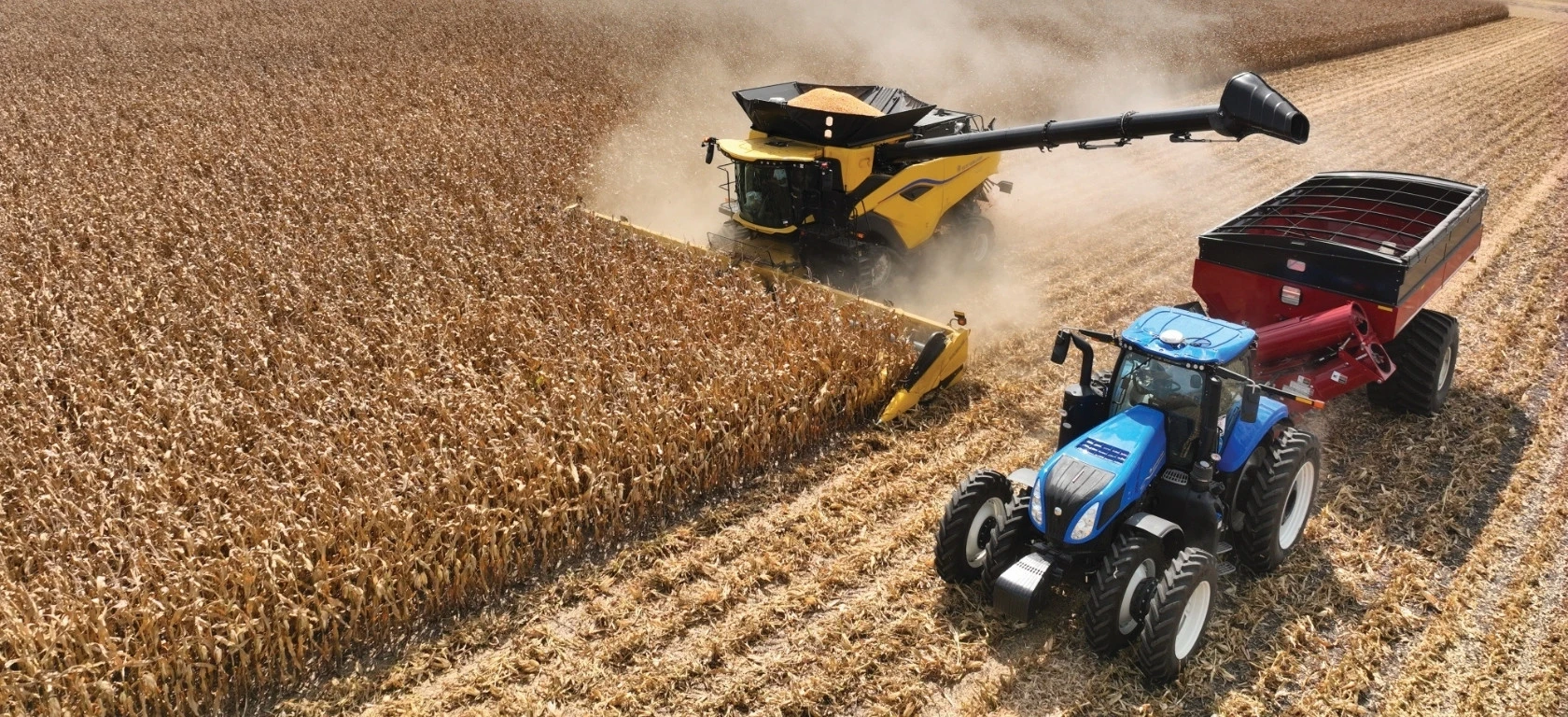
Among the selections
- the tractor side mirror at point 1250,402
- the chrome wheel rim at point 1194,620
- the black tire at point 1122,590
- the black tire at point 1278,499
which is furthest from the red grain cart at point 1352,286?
the black tire at point 1122,590

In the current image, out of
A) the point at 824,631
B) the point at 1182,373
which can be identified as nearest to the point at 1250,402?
the point at 1182,373

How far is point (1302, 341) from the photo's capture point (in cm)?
675

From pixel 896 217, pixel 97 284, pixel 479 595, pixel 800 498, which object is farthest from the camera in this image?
pixel 896 217

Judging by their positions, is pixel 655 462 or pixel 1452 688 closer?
pixel 1452 688

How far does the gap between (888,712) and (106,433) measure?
5.41 meters

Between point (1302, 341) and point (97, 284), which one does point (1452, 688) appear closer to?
point (1302, 341)

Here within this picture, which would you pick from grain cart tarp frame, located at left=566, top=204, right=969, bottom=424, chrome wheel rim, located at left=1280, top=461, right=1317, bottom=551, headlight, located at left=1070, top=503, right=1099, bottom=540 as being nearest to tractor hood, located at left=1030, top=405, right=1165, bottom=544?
headlight, located at left=1070, top=503, right=1099, bottom=540

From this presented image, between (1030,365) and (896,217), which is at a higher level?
(896,217)

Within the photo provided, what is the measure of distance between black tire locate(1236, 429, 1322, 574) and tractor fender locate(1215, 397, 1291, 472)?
0.12 meters

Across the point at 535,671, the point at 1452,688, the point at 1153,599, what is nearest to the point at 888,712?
the point at 1153,599

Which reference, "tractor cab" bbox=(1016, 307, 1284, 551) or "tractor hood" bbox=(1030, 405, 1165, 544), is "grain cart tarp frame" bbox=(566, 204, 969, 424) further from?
"tractor hood" bbox=(1030, 405, 1165, 544)

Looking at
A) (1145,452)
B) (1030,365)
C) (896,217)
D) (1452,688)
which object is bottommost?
(1452,688)

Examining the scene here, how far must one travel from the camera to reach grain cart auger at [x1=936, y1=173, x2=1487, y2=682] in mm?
4754

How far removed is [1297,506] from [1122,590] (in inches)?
73.7
